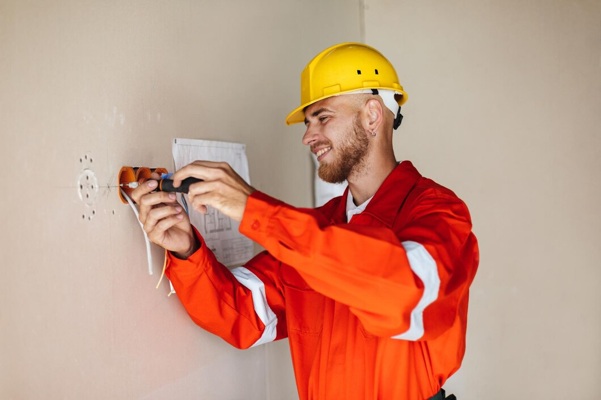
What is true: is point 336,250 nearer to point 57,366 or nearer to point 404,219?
point 404,219

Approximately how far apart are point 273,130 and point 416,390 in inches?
41.6

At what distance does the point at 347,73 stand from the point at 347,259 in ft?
2.41

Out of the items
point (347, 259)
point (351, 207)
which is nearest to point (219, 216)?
point (351, 207)

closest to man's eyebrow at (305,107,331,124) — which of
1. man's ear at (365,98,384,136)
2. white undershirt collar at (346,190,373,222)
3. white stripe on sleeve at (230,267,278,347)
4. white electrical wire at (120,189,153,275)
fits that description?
man's ear at (365,98,384,136)

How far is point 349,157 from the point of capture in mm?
1572

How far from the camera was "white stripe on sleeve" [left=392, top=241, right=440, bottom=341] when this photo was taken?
104 cm

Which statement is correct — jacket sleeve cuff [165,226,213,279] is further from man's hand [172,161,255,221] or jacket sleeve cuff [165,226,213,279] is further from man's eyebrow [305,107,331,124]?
man's eyebrow [305,107,331,124]

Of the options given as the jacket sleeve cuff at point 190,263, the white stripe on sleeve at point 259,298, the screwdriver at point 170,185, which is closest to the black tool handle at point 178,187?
the screwdriver at point 170,185

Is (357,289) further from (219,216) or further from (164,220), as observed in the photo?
(219,216)

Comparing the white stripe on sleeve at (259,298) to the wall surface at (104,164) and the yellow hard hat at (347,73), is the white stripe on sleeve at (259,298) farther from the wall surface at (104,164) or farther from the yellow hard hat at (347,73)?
the yellow hard hat at (347,73)

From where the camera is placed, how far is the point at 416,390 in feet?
4.32

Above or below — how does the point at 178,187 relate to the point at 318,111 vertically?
below

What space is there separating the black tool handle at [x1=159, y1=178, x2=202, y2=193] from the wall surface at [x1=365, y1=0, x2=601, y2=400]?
169 centimetres

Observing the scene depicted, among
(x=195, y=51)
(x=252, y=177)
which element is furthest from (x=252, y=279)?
(x=195, y=51)
